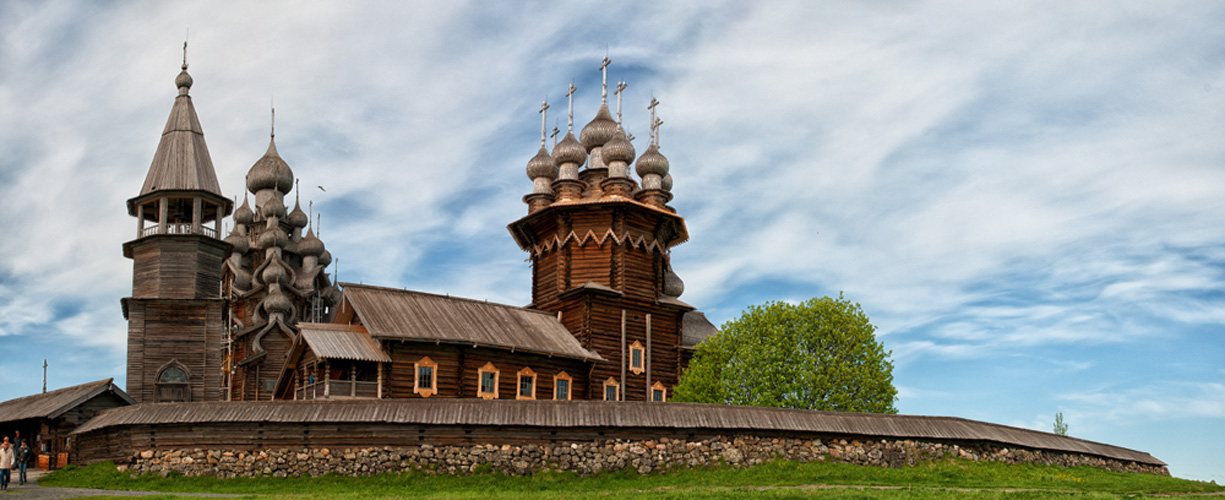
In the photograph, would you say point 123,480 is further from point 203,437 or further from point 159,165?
point 159,165

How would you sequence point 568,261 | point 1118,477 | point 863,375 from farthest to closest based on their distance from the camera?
point 568,261 < point 863,375 < point 1118,477

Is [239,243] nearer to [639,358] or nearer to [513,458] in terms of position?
[639,358]

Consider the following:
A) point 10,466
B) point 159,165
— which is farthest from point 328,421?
point 159,165

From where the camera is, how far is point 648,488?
73.6 ft

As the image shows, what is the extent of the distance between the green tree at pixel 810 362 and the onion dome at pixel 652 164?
487 inches

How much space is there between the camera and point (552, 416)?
2492 cm

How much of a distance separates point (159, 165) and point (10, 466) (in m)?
26.4

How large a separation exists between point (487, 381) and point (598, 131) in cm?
1521

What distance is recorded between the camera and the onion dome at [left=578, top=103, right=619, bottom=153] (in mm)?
46375

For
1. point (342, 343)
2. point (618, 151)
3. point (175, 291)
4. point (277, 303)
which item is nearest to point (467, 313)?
point (342, 343)

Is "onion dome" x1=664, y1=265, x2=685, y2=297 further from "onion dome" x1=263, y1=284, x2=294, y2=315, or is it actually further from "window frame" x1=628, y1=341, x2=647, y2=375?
"onion dome" x1=263, y1=284, x2=294, y2=315

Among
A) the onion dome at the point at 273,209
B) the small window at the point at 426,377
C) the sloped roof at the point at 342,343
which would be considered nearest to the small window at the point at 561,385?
the small window at the point at 426,377

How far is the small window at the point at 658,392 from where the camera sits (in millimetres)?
41978

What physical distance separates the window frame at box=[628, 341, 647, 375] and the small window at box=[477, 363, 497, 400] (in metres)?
7.47
